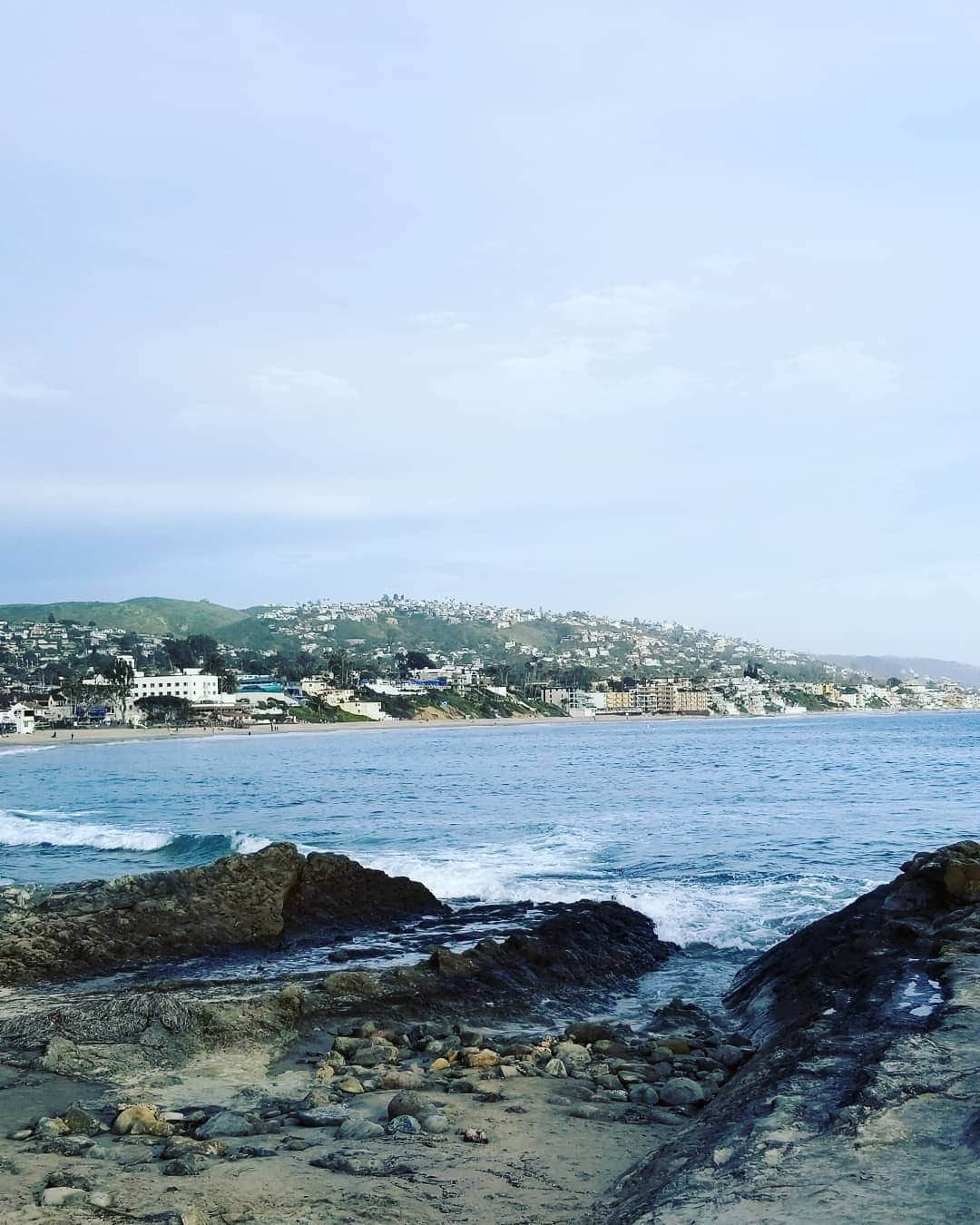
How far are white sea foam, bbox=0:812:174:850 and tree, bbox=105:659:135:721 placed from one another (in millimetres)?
119816

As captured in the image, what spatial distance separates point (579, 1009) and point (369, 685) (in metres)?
188

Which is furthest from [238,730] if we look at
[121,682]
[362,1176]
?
[362,1176]

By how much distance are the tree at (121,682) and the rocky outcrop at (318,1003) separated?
464 ft

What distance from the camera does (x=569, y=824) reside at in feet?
105

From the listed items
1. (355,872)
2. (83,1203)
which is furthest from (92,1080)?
(355,872)

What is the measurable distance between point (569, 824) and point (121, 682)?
134139mm

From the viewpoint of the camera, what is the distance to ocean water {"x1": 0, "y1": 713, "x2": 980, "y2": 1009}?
19797mm

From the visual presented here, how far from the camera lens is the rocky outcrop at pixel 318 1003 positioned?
10219mm

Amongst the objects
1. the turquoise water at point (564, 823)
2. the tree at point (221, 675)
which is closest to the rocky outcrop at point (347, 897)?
the turquoise water at point (564, 823)

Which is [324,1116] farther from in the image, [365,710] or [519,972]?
[365,710]

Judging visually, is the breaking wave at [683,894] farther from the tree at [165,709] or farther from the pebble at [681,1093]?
the tree at [165,709]

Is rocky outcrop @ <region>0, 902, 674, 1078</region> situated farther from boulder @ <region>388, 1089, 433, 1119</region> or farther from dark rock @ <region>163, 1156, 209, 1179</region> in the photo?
dark rock @ <region>163, 1156, 209, 1179</region>

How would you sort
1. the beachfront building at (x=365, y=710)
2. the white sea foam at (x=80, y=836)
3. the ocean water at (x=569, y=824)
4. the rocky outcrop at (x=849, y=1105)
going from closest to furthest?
the rocky outcrop at (x=849, y=1105) < the ocean water at (x=569, y=824) < the white sea foam at (x=80, y=836) < the beachfront building at (x=365, y=710)

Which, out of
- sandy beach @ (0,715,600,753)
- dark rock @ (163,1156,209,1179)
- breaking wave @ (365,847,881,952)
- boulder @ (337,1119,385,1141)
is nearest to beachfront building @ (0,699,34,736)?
sandy beach @ (0,715,600,753)
